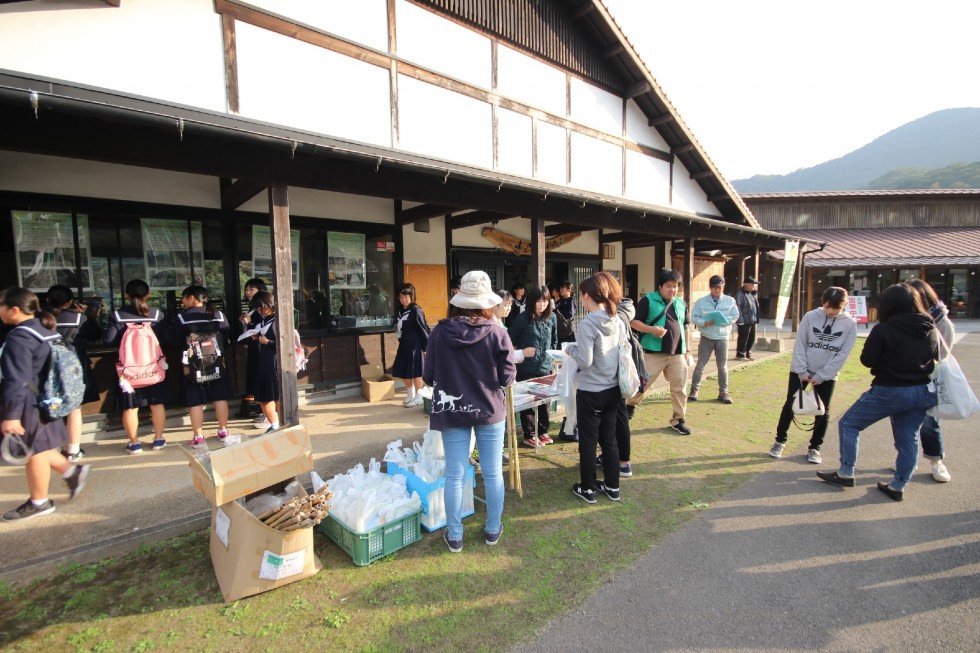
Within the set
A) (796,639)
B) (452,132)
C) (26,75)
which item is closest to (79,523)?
(26,75)

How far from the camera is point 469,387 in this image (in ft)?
9.52

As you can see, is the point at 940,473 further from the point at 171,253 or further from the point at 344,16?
the point at 171,253

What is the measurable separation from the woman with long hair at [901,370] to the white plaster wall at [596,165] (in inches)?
213

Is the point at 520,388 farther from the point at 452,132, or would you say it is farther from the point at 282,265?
the point at 452,132

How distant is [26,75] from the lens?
362 centimetres

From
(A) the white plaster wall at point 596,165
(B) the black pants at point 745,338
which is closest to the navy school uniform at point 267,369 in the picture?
(A) the white plaster wall at point 596,165

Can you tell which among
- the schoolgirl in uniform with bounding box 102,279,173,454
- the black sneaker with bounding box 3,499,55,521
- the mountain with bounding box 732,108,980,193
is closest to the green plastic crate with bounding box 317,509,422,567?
the black sneaker with bounding box 3,499,55,521

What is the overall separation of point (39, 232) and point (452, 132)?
480cm

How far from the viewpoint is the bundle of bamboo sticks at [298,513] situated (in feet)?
8.55

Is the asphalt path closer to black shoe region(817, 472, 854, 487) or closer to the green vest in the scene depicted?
black shoe region(817, 472, 854, 487)

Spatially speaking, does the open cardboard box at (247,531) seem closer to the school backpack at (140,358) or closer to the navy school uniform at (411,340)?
the school backpack at (140,358)

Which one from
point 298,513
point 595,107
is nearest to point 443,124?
point 595,107

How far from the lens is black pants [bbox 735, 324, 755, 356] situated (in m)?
9.95

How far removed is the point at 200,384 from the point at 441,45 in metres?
5.32
